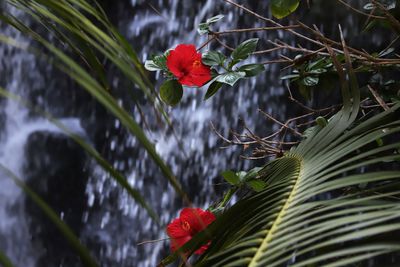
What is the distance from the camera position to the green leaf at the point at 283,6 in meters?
1.18

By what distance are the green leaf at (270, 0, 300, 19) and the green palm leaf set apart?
0.44 m

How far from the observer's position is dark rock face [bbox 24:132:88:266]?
3.41m

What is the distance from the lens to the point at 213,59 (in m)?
1.28

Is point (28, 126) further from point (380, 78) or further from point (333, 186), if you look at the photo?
point (333, 186)

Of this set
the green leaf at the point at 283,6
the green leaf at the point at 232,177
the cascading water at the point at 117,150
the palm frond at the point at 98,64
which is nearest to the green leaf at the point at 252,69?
the green leaf at the point at 283,6

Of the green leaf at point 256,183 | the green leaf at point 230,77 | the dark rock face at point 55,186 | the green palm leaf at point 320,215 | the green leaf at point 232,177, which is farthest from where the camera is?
the dark rock face at point 55,186

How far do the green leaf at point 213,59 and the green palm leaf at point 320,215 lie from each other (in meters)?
0.50

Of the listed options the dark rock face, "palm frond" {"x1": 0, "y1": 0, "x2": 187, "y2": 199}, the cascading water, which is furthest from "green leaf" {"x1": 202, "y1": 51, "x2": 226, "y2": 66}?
the dark rock face

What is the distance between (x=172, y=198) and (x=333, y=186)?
2.81 meters

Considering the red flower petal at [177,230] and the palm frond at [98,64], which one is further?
the red flower petal at [177,230]

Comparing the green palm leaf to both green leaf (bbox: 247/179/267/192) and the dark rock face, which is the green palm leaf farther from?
the dark rock face

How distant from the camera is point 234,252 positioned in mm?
558

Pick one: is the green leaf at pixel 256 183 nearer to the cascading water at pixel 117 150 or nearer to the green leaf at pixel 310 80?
the green leaf at pixel 310 80

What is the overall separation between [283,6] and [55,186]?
2677 millimetres
